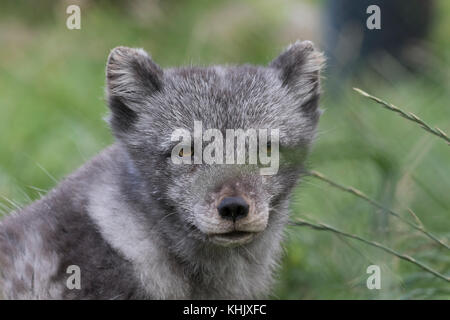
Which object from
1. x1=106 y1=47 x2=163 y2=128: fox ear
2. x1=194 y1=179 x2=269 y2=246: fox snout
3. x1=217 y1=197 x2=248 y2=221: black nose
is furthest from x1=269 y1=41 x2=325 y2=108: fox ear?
x1=217 y1=197 x2=248 y2=221: black nose

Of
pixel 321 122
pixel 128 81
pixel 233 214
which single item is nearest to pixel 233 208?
pixel 233 214

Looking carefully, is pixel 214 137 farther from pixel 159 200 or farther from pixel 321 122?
pixel 321 122

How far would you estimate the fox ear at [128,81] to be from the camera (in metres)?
4.81

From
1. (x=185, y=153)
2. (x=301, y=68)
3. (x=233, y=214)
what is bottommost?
(x=233, y=214)

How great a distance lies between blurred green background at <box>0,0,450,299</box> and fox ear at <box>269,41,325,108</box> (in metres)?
0.62

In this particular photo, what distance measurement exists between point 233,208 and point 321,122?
360cm

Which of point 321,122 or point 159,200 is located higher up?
point 321,122

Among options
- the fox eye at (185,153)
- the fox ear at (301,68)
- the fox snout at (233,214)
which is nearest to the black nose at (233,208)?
the fox snout at (233,214)

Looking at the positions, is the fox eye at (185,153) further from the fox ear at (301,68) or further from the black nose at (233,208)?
the fox ear at (301,68)

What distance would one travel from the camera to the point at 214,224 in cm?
435

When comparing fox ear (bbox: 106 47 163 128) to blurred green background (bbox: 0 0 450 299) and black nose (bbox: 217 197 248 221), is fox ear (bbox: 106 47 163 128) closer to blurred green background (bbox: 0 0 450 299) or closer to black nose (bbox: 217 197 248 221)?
blurred green background (bbox: 0 0 450 299)

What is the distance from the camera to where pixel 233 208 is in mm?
4266
